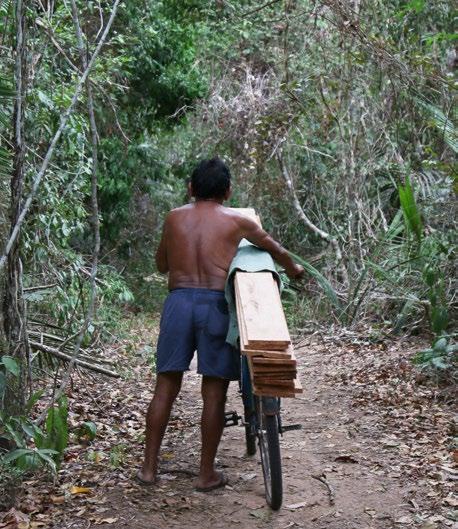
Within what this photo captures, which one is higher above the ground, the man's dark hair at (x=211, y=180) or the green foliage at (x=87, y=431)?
the man's dark hair at (x=211, y=180)

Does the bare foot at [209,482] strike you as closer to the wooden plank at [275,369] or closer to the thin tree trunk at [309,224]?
the wooden plank at [275,369]

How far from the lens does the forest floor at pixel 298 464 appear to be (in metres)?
4.46

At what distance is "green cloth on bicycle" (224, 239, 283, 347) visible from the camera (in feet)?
15.4

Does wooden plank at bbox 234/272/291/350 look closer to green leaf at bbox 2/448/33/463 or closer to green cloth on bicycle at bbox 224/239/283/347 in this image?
green cloth on bicycle at bbox 224/239/283/347

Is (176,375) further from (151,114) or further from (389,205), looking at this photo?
(151,114)

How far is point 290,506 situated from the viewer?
463 centimetres

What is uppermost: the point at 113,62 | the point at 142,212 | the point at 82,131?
the point at 113,62

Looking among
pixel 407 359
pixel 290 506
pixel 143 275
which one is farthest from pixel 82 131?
pixel 143 275

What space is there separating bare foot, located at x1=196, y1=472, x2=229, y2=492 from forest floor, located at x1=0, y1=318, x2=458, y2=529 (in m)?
0.05

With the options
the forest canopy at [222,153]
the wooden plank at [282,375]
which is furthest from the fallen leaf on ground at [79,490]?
the wooden plank at [282,375]

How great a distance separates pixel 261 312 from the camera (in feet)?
14.2

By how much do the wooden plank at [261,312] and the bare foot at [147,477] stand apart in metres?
1.21

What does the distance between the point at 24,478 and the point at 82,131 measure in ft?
13.6

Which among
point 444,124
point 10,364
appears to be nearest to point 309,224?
point 444,124
